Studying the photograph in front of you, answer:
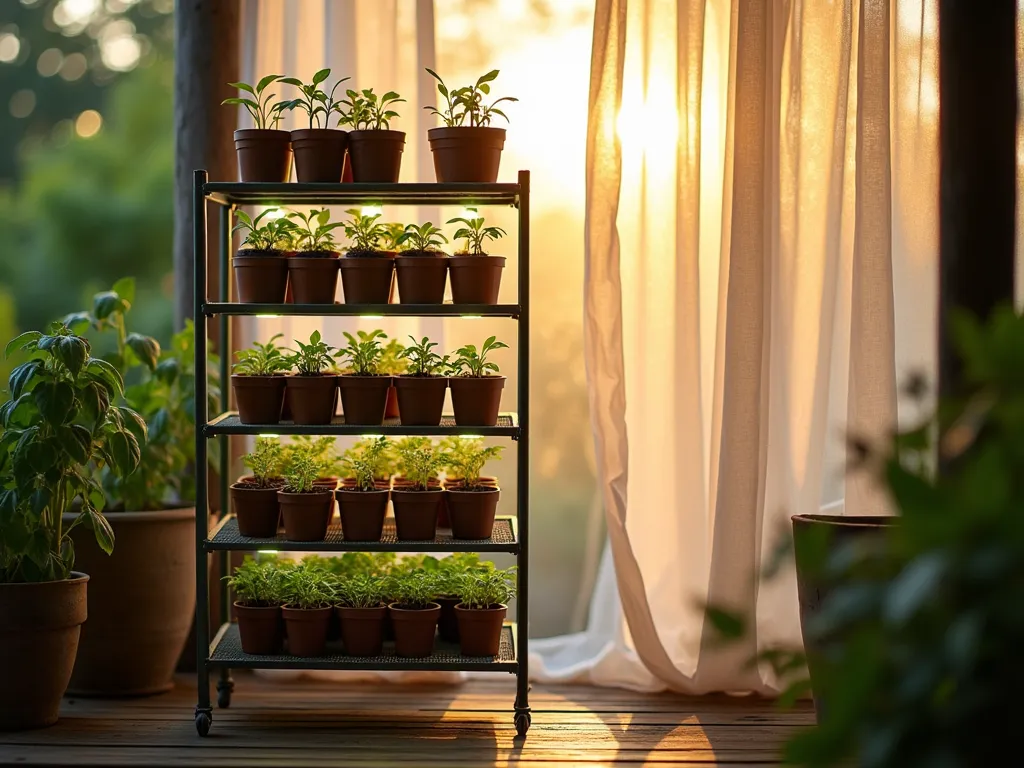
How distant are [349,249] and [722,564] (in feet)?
4.70

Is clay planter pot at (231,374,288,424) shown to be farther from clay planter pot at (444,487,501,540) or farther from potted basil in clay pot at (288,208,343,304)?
clay planter pot at (444,487,501,540)

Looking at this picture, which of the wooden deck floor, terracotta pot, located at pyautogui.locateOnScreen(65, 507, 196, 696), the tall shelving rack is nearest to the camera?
the wooden deck floor

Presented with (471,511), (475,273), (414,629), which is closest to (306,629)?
(414,629)

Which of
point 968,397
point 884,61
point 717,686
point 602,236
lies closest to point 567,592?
point 717,686

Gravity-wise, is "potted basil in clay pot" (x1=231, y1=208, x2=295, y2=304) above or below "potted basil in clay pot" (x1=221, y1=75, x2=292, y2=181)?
below

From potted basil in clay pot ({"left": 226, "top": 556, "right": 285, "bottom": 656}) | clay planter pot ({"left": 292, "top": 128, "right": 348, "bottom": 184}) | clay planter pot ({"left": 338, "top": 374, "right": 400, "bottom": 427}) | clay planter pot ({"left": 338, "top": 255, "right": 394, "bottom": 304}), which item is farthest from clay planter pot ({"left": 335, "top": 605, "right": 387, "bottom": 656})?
clay planter pot ({"left": 292, "top": 128, "right": 348, "bottom": 184})

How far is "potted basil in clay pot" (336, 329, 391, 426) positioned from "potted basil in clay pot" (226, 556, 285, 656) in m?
0.49

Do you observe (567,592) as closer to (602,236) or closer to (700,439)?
(700,439)

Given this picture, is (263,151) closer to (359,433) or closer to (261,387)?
(261,387)

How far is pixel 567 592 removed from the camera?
12.3 feet

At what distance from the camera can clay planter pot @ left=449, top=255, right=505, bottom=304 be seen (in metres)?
2.89

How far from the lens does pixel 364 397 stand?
2.89m

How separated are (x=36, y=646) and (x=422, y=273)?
140cm

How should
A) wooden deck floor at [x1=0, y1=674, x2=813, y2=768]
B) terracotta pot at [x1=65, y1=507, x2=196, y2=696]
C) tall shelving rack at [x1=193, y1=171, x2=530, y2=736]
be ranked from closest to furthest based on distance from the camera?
wooden deck floor at [x1=0, y1=674, x2=813, y2=768]
tall shelving rack at [x1=193, y1=171, x2=530, y2=736]
terracotta pot at [x1=65, y1=507, x2=196, y2=696]
